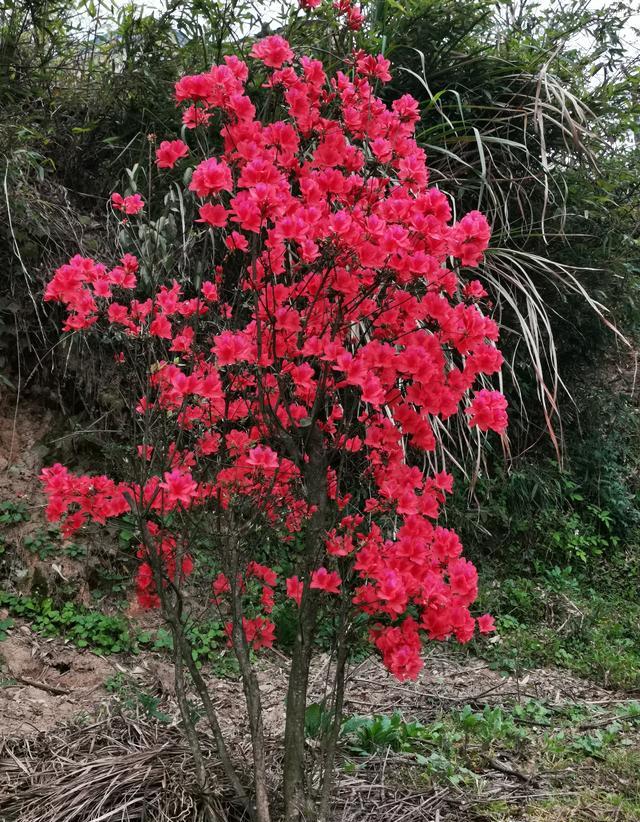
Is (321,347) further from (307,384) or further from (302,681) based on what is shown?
(302,681)

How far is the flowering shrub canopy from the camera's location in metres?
1.62

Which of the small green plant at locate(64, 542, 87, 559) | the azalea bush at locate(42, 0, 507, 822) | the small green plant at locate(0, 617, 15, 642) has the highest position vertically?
the azalea bush at locate(42, 0, 507, 822)

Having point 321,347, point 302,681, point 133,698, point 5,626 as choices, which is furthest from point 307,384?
point 5,626

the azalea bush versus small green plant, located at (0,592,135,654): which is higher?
the azalea bush

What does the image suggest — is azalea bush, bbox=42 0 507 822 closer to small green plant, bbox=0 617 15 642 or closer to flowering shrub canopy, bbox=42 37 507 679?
flowering shrub canopy, bbox=42 37 507 679

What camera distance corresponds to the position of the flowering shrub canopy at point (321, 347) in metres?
1.62

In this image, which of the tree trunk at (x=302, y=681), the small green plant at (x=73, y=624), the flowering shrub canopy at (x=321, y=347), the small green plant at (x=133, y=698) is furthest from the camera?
the small green plant at (x=73, y=624)

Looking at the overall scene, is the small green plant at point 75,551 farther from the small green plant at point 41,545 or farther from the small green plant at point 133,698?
the small green plant at point 133,698

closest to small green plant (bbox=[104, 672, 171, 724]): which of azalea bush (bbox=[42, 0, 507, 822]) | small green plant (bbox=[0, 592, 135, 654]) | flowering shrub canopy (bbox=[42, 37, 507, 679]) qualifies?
small green plant (bbox=[0, 592, 135, 654])

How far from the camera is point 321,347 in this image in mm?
1656

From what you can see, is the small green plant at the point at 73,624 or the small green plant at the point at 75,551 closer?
the small green plant at the point at 73,624

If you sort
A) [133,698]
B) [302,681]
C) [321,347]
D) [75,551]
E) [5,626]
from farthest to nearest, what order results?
[75,551], [5,626], [133,698], [302,681], [321,347]

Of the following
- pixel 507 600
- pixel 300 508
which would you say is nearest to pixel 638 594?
pixel 507 600

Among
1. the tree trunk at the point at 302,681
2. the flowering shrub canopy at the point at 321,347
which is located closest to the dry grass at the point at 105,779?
the tree trunk at the point at 302,681
